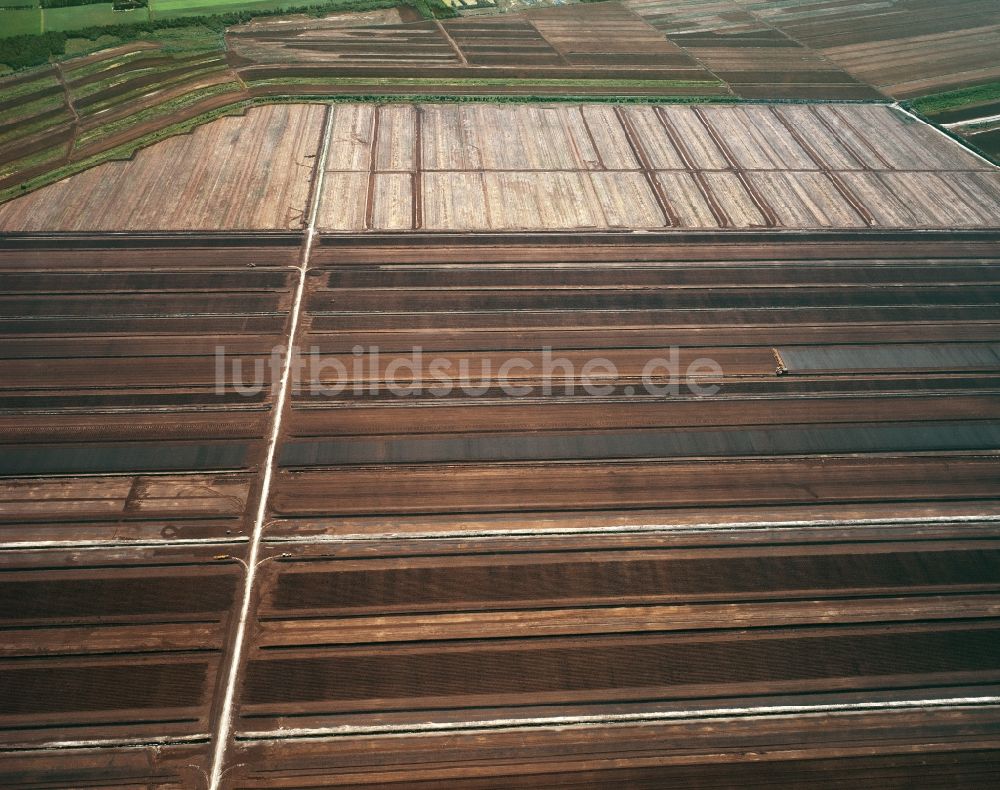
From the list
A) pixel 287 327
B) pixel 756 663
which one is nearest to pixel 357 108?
pixel 287 327

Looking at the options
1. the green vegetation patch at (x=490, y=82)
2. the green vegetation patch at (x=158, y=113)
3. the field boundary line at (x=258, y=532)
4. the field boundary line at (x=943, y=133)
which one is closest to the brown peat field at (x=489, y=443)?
the field boundary line at (x=258, y=532)

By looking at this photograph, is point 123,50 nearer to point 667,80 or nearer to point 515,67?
point 515,67

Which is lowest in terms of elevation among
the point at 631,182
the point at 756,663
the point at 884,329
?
the point at 756,663

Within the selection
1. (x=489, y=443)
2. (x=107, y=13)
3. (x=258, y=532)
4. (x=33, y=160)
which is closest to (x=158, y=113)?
(x=33, y=160)

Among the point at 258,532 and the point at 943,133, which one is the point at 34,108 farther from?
the point at 943,133

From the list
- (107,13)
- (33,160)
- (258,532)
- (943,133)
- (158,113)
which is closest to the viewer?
(258,532)

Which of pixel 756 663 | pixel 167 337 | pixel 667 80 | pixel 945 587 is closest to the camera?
pixel 756 663
